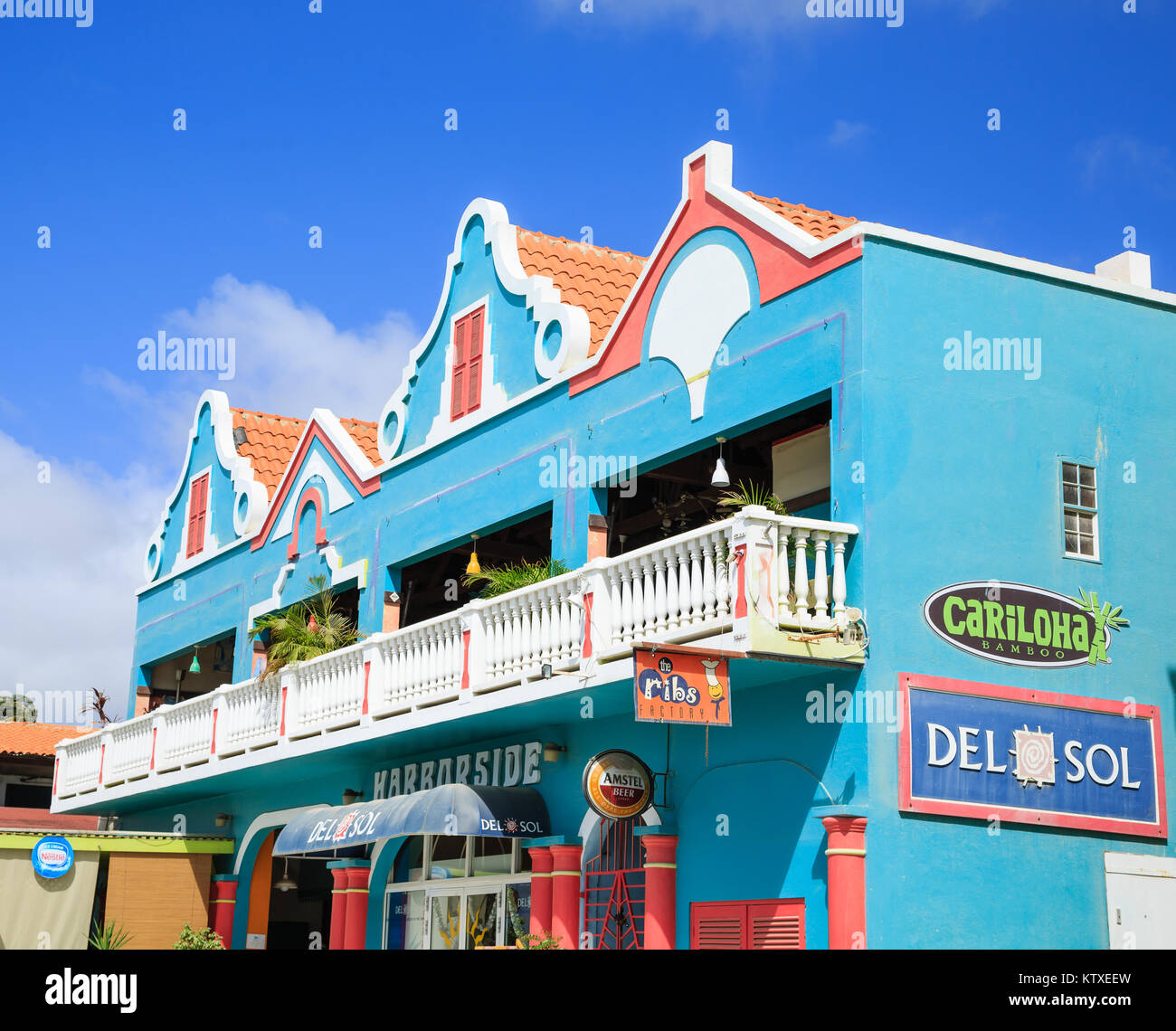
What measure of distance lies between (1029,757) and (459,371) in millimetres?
10337

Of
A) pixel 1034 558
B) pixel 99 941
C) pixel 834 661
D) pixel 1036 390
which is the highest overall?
pixel 1036 390

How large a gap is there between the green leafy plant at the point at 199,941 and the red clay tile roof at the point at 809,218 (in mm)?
13086

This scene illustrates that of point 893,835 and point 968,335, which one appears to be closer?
point 893,835

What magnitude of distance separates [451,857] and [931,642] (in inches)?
346

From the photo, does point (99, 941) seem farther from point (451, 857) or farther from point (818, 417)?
point (818, 417)

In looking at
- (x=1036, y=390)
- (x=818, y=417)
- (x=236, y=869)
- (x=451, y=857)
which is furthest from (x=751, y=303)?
(x=236, y=869)

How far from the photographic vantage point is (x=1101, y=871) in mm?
14727

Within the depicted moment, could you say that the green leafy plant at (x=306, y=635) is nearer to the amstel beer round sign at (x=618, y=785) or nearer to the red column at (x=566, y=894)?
the red column at (x=566, y=894)

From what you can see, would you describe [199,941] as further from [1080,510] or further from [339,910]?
[1080,510]

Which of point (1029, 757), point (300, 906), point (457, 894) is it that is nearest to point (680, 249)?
point (1029, 757)

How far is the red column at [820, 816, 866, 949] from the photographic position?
13.4 metres

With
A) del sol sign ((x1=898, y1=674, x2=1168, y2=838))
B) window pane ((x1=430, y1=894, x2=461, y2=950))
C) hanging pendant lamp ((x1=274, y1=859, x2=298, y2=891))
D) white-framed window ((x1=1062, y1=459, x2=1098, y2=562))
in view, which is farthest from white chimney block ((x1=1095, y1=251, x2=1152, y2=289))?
hanging pendant lamp ((x1=274, y1=859, x2=298, y2=891))
